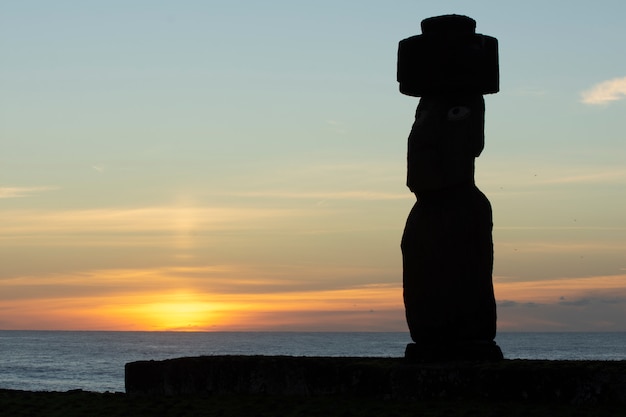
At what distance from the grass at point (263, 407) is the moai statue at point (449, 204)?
1771 millimetres

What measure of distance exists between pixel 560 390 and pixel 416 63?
5786 millimetres

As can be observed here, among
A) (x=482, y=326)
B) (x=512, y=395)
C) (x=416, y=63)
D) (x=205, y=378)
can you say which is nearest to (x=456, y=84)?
(x=416, y=63)

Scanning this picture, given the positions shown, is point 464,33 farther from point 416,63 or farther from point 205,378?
point 205,378

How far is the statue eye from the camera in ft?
56.8

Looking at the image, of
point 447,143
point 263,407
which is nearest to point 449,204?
point 447,143

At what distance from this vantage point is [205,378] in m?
17.5

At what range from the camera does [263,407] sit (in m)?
15.9

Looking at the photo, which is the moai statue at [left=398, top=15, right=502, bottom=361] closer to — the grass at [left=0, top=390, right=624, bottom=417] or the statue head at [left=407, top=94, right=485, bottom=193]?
the statue head at [left=407, top=94, right=485, bottom=193]


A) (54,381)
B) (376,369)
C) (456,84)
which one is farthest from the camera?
(54,381)

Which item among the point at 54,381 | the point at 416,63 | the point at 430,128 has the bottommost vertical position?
the point at 54,381

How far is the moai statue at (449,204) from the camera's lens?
16938 millimetres

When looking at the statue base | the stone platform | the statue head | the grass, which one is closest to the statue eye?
the statue head

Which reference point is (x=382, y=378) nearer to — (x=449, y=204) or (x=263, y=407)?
(x=263, y=407)

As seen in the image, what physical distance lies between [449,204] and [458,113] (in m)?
1.48
